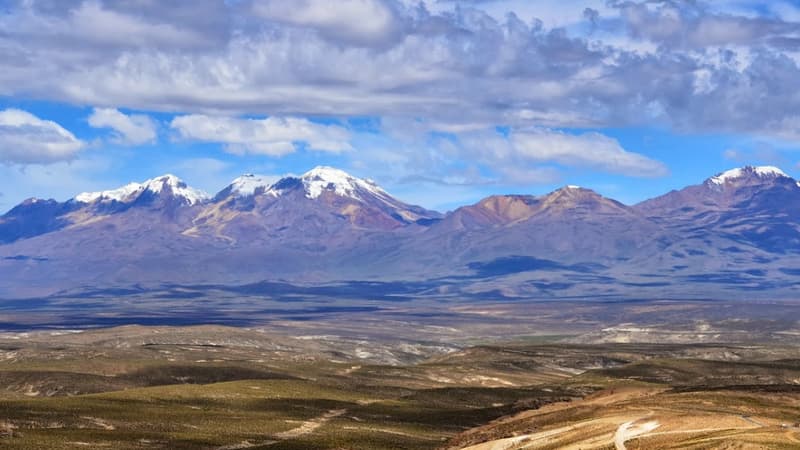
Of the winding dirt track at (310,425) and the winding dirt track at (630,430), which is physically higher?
the winding dirt track at (630,430)

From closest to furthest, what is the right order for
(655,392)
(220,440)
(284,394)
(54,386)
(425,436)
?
1. (220,440)
2. (425,436)
3. (655,392)
4. (284,394)
5. (54,386)

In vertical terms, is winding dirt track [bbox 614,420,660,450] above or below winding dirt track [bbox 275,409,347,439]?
above

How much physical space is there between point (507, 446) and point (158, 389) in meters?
74.1

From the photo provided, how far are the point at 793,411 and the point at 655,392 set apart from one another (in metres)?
35.7

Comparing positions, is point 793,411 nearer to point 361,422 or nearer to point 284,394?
point 361,422

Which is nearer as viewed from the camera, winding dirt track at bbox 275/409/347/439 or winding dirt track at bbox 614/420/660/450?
winding dirt track at bbox 614/420/660/450

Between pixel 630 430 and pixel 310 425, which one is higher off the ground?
pixel 630 430

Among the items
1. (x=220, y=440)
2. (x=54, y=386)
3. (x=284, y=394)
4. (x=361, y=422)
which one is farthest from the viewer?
(x=54, y=386)

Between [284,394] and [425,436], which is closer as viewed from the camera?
[425,436]

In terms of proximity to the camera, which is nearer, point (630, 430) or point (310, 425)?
point (630, 430)

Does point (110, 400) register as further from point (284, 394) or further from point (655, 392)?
point (655, 392)

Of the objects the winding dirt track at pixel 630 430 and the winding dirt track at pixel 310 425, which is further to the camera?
the winding dirt track at pixel 310 425

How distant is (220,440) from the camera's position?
122m

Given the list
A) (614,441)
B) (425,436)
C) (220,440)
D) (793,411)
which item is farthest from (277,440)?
(793,411)
